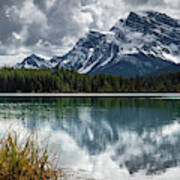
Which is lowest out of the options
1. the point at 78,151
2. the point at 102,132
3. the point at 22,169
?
the point at 102,132

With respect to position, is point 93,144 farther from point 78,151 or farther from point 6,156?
point 6,156

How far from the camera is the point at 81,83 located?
197875mm

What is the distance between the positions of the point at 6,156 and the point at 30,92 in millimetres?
173836

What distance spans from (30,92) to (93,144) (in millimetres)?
161640

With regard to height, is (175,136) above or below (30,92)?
above

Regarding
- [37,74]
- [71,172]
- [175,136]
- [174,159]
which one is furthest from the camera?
[37,74]

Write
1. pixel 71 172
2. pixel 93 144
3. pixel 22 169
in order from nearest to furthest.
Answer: pixel 22 169
pixel 71 172
pixel 93 144

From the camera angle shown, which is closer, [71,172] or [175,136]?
[71,172]

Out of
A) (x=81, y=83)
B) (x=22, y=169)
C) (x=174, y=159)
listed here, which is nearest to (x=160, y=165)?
(x=174, y=159)

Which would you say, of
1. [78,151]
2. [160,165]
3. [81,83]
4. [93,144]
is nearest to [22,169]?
[160,165]

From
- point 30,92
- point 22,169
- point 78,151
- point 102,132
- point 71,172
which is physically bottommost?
point 30,92

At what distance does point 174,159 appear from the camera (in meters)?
18.5

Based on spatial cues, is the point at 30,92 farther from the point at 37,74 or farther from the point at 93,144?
the point at 93,144

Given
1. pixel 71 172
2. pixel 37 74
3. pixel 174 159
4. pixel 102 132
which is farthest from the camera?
pixel 37 74
